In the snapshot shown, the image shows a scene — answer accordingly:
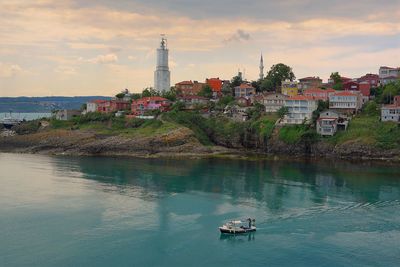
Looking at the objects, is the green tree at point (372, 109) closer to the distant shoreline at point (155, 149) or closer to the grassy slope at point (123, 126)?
the distant shoreline at point (155, 149)

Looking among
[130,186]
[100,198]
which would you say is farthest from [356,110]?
[100,198]

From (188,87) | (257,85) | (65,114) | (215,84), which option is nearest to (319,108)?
(257,85)

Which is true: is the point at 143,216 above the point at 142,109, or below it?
below

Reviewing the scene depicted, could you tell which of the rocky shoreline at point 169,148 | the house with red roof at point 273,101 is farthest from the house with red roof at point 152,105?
the house with red roof at point 273,101

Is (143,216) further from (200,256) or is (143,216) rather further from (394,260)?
(394,260)

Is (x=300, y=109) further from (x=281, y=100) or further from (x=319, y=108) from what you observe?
(x=281, y=100)

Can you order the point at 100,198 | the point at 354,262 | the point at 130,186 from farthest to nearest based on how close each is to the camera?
1. the point at 130,186
2. the point at 100,198
3. the point at 354,262

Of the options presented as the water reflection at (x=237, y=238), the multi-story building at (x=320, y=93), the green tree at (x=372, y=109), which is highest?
the multi-story building at (x=320, y=93)

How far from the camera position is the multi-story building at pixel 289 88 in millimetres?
74500

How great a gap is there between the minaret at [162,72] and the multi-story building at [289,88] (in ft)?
84.3

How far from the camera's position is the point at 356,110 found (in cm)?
6494

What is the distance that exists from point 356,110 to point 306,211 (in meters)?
34.7

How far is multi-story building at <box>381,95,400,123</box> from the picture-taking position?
59.1m

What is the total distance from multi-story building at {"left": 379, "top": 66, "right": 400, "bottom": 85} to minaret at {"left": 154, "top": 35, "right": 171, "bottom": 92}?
37.6m
